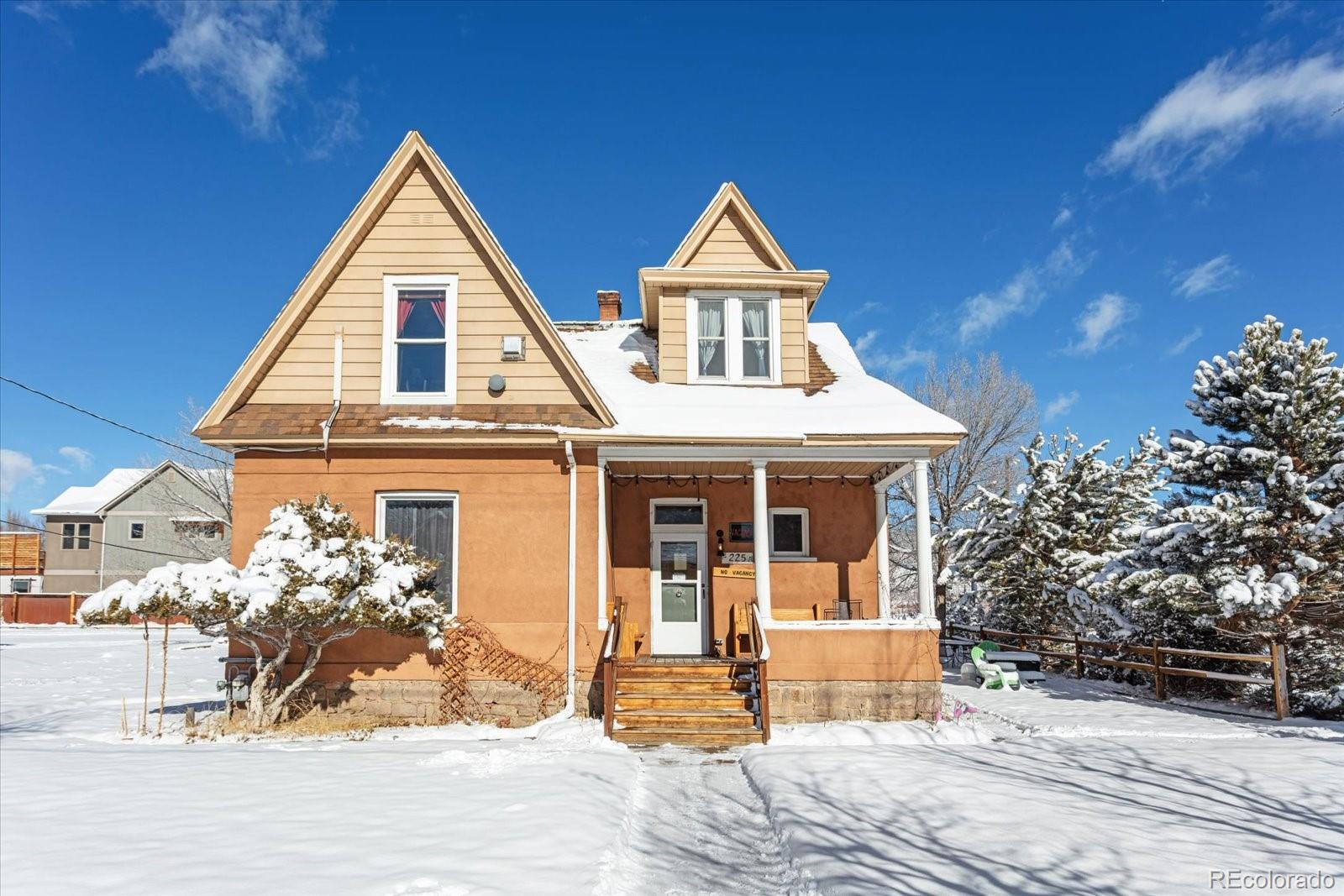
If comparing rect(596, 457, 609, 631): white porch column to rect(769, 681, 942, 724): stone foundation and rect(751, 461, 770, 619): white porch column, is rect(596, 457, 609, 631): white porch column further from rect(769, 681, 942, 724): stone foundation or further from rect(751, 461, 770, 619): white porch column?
rect(769, 681, 942, 724): stone foundation

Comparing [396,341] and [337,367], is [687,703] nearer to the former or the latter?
[396,341]

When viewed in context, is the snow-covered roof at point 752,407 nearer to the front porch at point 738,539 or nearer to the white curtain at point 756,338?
the front porch at point 738,539

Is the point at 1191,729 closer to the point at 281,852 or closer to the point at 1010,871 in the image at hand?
the point at 1010,871

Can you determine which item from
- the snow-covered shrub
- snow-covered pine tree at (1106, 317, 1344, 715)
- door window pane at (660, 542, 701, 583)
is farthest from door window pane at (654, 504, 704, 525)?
snow-covered pine tree at (1106, 317, 1344, 715)

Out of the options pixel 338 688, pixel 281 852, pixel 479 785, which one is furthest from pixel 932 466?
pixel 281 852

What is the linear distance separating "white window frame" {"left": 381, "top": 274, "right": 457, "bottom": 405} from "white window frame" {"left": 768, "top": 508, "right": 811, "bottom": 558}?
5.57 metres

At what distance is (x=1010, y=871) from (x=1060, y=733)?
6.19 m

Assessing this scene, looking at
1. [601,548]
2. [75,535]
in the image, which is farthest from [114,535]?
[601,548]

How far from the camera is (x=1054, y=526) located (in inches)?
769

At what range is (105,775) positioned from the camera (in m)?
7.57

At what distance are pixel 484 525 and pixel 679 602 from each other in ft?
12.3

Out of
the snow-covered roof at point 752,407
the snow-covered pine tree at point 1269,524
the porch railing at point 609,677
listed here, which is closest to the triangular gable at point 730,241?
the snow-covered roof at point 752,407

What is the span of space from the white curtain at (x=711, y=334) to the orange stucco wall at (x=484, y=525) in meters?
3.21

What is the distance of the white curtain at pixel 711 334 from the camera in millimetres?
13977
